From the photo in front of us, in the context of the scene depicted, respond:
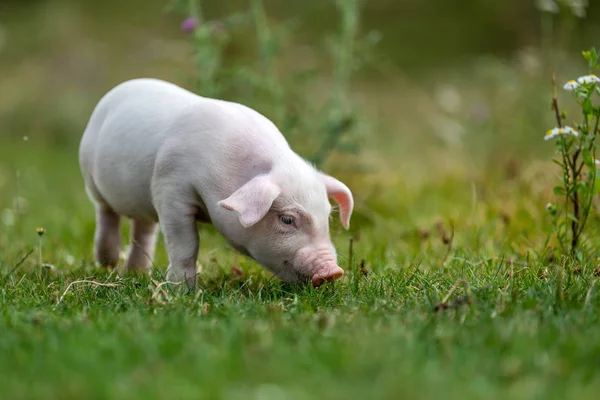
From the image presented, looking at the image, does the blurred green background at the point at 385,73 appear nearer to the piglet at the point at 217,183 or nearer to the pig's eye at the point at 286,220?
the piglet at the point at 217,183

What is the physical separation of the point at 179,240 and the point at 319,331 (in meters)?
1.34

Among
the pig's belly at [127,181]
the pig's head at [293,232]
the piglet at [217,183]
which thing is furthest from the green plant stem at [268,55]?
the pig's head at [293,232]

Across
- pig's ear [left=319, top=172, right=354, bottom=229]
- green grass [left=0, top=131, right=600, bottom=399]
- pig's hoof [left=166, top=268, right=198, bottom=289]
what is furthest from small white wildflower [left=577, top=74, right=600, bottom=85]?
pig's hoof [left=166, top=268, right=198, bottom=289]

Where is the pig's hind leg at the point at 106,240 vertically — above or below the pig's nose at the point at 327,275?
below

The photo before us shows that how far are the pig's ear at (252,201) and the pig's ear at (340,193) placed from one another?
18.9 inches

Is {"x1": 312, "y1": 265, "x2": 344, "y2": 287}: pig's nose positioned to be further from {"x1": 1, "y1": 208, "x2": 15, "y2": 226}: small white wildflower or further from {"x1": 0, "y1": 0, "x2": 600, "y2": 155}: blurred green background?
{"x1": 0, "y1": 0, "x2": 600, "y2": 155}: blurred green background

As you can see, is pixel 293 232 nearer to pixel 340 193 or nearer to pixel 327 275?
pixel 327 275

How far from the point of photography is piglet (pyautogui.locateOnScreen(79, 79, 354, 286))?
12.0 ft

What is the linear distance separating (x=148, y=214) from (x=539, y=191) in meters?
2.64

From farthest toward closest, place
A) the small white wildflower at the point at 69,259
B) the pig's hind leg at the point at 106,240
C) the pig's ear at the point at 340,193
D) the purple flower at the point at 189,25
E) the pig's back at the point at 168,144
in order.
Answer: the purple flower at the point at 189,25 → the pig's hind leg at the point at 106,240 → the small white wildflower at the point at 69,259 → the pig's ear at the point at 340,193 → the pig's back at the point at 168,144

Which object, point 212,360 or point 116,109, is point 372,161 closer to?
point 116,109

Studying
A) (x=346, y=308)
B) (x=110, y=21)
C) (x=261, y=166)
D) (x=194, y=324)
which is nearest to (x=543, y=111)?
(x=261, y=166)

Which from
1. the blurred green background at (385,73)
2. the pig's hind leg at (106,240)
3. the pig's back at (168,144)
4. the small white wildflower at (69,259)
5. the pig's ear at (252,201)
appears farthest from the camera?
the blurred green background at (385,73)

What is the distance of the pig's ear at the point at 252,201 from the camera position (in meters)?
3.46
